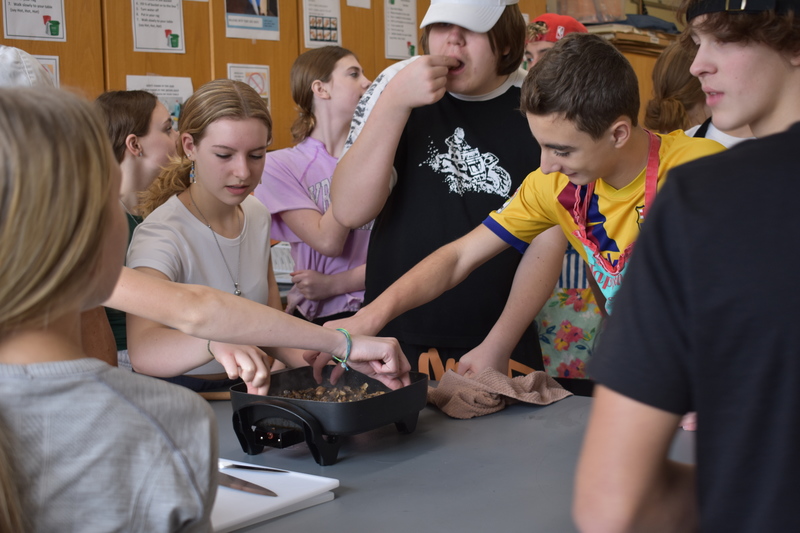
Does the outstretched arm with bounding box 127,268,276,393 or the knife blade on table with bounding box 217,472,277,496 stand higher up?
the outstretched arm with bounding box 127,268,276,393

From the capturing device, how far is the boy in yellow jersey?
148 cm

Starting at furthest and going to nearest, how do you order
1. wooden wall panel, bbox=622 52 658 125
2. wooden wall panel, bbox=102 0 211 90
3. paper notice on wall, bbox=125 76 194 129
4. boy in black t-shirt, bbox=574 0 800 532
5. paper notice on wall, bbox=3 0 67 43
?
wooden wall panel, bbox=622 52 658 125, paper notice on wall, bbox=125 76 194 129, wooden wall panel, bbox=102 0 211 90, paper notice on wall, bbox=3 0 67 43, boy in black t-shirt, bbox=574 0 800 532

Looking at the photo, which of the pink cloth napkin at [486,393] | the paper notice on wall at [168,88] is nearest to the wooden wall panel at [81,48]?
the paper notice on wall at [168,88]

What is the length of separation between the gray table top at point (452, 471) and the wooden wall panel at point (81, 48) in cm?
195

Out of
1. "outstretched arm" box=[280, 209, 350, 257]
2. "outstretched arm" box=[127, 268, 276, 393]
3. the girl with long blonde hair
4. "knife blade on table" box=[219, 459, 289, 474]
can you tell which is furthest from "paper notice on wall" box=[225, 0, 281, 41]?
the girl with long blonde hair

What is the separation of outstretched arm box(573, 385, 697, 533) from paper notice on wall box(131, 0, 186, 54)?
2.99 meters

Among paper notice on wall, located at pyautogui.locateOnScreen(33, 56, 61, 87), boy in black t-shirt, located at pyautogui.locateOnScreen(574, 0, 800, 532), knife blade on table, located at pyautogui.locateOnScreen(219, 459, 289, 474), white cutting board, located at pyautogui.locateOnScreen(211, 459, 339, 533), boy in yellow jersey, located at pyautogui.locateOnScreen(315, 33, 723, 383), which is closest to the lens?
boy in black t-shirt, located at pyautogui.locateOnScreen(574, 0, 800, 532)

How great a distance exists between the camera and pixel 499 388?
1.52 metres

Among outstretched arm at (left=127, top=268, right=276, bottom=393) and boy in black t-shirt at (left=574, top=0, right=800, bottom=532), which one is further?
outstretched arm at (left=127, top=268, right=276, bottom=393)

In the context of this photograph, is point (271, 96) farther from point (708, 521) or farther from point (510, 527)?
point (708, 521)

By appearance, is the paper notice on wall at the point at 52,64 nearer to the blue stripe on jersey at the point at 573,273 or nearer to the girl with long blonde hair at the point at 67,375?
the blue stripe on jersey at the point at 573,273

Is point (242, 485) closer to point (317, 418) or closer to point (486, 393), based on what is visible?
point (317, 418)

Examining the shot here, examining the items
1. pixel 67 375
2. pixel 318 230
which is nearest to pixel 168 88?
pixel 318 230

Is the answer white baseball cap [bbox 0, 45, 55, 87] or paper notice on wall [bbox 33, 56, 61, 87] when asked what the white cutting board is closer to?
white baseball cap [bbox 0, 45, 55, 87]
